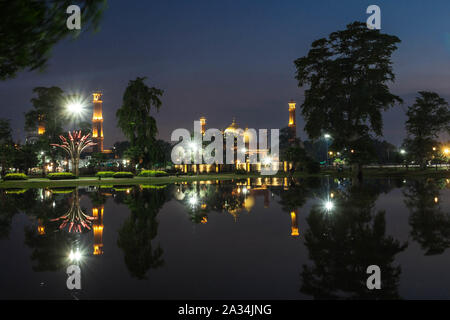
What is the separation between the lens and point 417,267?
712cm

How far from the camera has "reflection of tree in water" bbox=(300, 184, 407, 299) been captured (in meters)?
5.89

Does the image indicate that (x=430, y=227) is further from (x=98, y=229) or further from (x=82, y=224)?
(x=82, y=224)

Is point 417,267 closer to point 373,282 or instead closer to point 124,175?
point 373,282

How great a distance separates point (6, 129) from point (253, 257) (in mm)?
60938

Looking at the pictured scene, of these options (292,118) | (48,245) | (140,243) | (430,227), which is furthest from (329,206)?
(292,118)

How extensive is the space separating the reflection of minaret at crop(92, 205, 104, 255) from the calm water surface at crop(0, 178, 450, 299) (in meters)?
0.03

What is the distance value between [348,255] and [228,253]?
267 centimetres

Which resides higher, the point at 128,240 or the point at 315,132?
the point at 315,132

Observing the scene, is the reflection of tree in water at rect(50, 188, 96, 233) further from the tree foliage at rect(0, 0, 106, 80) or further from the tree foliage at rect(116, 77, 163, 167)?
the tree foliage at rect(116, 77, 163, 167)

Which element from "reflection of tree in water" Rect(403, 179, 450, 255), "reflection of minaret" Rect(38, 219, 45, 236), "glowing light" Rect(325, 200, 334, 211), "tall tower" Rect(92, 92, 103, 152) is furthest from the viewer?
"tall tower" Rect(92, 92, 103, 152)

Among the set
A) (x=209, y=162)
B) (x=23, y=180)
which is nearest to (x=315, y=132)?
(x=209, y=162)

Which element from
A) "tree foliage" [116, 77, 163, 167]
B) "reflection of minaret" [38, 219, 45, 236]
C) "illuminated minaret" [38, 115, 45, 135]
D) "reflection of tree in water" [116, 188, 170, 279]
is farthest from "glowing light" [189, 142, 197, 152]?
"reflection of minaret" [38, 219, 45, 236]

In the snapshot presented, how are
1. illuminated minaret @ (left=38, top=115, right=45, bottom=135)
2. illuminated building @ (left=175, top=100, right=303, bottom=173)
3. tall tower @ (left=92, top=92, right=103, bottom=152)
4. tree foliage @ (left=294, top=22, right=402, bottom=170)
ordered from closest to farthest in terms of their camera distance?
tree foliage @ (left=294, top=22, right=402, bottom=170), illuminated minaret @ (left=38, top=115, right=45, bottom=135), illuminated building @ (left=175, top=100, right=303, bottom=173), tall tower @ (left=92, top=92, right=103, bottom=152)
